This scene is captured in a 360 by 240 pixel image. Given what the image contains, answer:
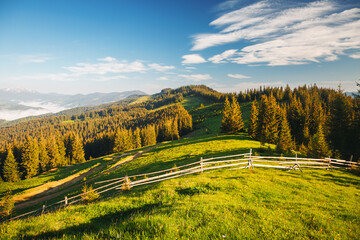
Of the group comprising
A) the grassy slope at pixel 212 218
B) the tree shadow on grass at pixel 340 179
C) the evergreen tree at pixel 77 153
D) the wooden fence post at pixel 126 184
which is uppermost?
the grassy slope at pixel 212 218

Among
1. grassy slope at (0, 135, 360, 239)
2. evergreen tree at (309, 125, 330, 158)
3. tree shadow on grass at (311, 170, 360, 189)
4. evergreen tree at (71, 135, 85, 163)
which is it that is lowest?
evergreen tree at (71, 135, 85, 163)

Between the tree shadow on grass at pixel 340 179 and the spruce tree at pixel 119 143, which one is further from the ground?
the tree shadow on grass at pixel 340 179

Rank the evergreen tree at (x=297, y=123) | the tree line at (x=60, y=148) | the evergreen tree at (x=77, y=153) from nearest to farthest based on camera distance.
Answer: the evergreen tree at (x=297, y=123), the tree line at (x=60, y=148), the evergreen tree at (x=77, y=153)

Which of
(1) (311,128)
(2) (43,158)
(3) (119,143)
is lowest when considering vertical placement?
(2) (43,158)

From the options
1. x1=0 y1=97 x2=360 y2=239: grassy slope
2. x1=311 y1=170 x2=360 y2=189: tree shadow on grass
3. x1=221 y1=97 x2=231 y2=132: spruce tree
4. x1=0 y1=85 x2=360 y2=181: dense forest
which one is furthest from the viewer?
x1=221 y1=97 x2=231 y2=132: spruce tree

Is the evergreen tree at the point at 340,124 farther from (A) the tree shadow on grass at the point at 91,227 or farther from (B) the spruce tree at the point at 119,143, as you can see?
(B) the spruce tree at the point at 119,143

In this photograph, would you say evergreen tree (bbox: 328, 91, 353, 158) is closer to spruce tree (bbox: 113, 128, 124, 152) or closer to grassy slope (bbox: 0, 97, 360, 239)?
grassy slope (bbox: 0, 97, 360, 239)

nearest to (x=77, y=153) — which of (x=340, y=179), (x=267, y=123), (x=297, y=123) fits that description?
(x=267, y=123)

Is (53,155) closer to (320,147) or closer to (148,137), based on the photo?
(148,137)

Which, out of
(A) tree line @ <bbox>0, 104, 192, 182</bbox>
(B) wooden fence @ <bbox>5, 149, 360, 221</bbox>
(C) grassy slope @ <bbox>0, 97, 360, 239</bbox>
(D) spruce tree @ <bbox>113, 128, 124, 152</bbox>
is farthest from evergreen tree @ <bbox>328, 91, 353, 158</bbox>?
(D) spruce tree @ <bbox>113, 128, 124, 152</bbox>

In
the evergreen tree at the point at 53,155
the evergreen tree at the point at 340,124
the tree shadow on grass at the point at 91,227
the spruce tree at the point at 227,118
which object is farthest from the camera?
the evergreen tree at the point at 53,155

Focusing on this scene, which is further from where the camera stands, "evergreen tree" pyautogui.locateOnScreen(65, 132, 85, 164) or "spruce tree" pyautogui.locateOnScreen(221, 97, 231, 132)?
"evergreen tree" pyautogui.locateOnScreen(65, 132, 85, 164)

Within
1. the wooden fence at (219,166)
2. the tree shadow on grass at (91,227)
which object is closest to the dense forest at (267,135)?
the wooden fence at (219,166)

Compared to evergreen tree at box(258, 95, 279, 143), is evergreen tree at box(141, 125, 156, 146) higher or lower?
lower
